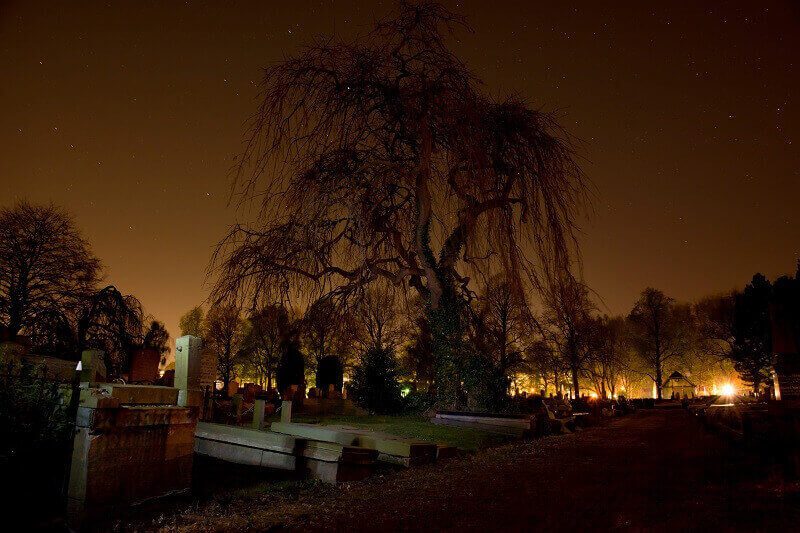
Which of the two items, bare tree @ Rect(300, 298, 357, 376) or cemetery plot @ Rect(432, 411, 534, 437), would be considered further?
cemetery plot @ Rect(432, 411, 534, 437)

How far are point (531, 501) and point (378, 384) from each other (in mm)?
17855

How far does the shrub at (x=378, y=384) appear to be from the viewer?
77.3ft

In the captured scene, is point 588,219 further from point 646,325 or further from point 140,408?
point 646,325

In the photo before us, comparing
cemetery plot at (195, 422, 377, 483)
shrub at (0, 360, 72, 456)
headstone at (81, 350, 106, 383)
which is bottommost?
cemetery plot at (195, 422, 377, 483)

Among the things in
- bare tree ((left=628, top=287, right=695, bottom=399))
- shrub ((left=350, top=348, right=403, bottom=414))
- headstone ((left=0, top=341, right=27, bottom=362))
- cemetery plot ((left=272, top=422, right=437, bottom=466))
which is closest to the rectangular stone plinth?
headstone ((left=0, top=341, right=27, bottom=362))

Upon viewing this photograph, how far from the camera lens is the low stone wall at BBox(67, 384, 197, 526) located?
232 inches

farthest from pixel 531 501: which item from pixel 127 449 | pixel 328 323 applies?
pixel 328 323

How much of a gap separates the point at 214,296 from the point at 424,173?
19.3 ft

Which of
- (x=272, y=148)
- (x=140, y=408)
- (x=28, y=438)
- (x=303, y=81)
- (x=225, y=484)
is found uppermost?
(x=303, y=81)

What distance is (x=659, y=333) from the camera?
61219mm

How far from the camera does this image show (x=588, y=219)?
11.0 meters

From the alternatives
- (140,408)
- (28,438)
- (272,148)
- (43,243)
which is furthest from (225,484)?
(43,243)

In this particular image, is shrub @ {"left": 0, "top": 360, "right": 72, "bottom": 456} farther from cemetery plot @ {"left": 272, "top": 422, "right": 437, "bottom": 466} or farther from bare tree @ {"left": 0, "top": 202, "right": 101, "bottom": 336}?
bare tree @ {"left": 0, "top": 202, "right": 101, "bottom": 336}

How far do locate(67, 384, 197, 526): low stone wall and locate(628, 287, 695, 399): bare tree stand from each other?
204 feet
